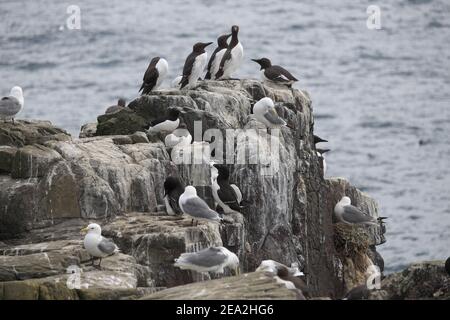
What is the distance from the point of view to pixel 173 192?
22031 millimetres

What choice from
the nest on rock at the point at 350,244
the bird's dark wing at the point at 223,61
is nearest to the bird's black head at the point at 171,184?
the bird's dark wing at the point at 223,61

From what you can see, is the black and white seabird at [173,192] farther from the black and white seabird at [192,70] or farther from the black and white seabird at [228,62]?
the black and white seabird at [228,62]

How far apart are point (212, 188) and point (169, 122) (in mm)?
1490

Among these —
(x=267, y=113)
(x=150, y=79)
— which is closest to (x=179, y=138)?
(x=267, y=113)

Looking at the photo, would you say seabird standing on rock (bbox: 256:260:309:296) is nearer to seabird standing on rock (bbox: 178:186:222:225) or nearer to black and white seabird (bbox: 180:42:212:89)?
seabird standing on rock (bbox: 178:186:222:225)

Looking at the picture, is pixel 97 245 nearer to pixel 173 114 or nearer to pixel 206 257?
pixel 206 257

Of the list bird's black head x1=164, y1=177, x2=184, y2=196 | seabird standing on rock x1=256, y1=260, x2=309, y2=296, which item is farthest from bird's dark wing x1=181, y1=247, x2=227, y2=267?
bird's black head x1=164, y1=177, x2=184, y2=196

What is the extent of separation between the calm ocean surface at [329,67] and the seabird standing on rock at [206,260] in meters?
28.2

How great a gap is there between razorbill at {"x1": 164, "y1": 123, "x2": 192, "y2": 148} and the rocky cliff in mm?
308

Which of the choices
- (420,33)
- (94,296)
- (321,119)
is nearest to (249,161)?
(94,296)

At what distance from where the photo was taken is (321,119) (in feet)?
229
